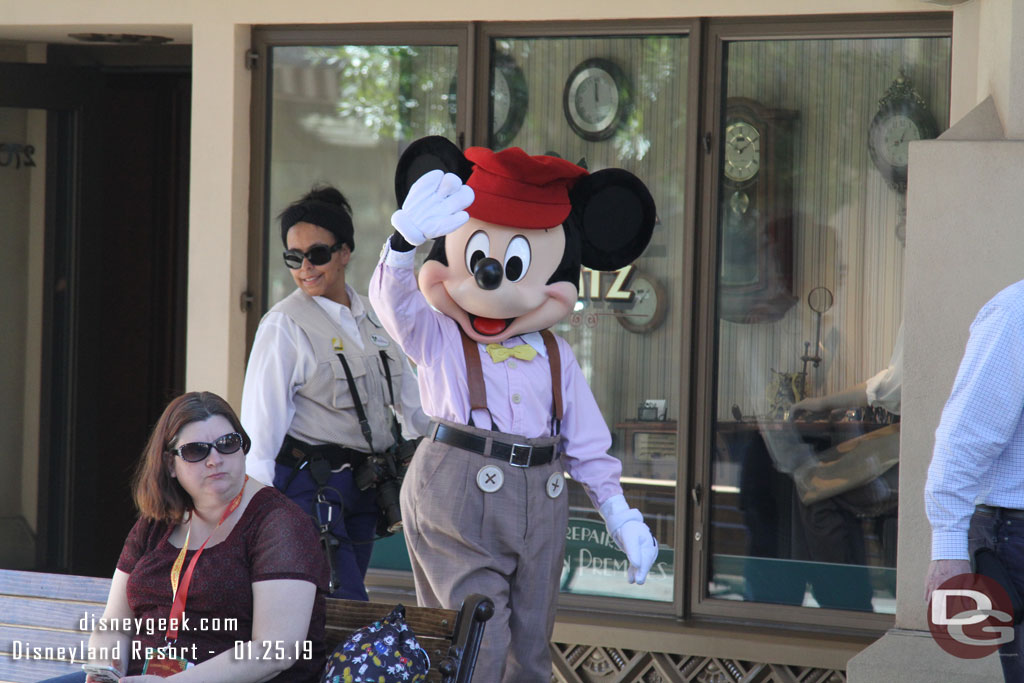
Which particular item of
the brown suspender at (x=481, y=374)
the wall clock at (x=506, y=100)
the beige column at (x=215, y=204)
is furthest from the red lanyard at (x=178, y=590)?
the wall clock at (x=506, y=100)

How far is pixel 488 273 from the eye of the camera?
139 inches

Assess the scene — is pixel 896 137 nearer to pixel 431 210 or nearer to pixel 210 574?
pixel 431 210

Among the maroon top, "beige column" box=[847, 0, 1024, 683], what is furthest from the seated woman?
"beige column" box=[847, 0, 1024, 683]

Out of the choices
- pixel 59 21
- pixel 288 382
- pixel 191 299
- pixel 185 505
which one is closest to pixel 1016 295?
pixel 185 505

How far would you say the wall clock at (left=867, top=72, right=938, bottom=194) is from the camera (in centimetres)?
498

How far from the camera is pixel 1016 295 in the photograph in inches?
111

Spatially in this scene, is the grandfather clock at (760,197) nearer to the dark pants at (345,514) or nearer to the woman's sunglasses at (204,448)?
the dark pants at (345,514)

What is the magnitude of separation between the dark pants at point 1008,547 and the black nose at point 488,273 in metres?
1.42

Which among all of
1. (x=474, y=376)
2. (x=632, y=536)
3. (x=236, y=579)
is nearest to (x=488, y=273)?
(x=474, y=376)

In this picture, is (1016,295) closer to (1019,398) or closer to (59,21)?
(1019,398)

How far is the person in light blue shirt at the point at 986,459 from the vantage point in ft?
9.17

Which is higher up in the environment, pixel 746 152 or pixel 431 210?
pixel 746 152

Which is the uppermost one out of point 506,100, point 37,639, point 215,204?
point 506,100

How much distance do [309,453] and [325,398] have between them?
194mm
